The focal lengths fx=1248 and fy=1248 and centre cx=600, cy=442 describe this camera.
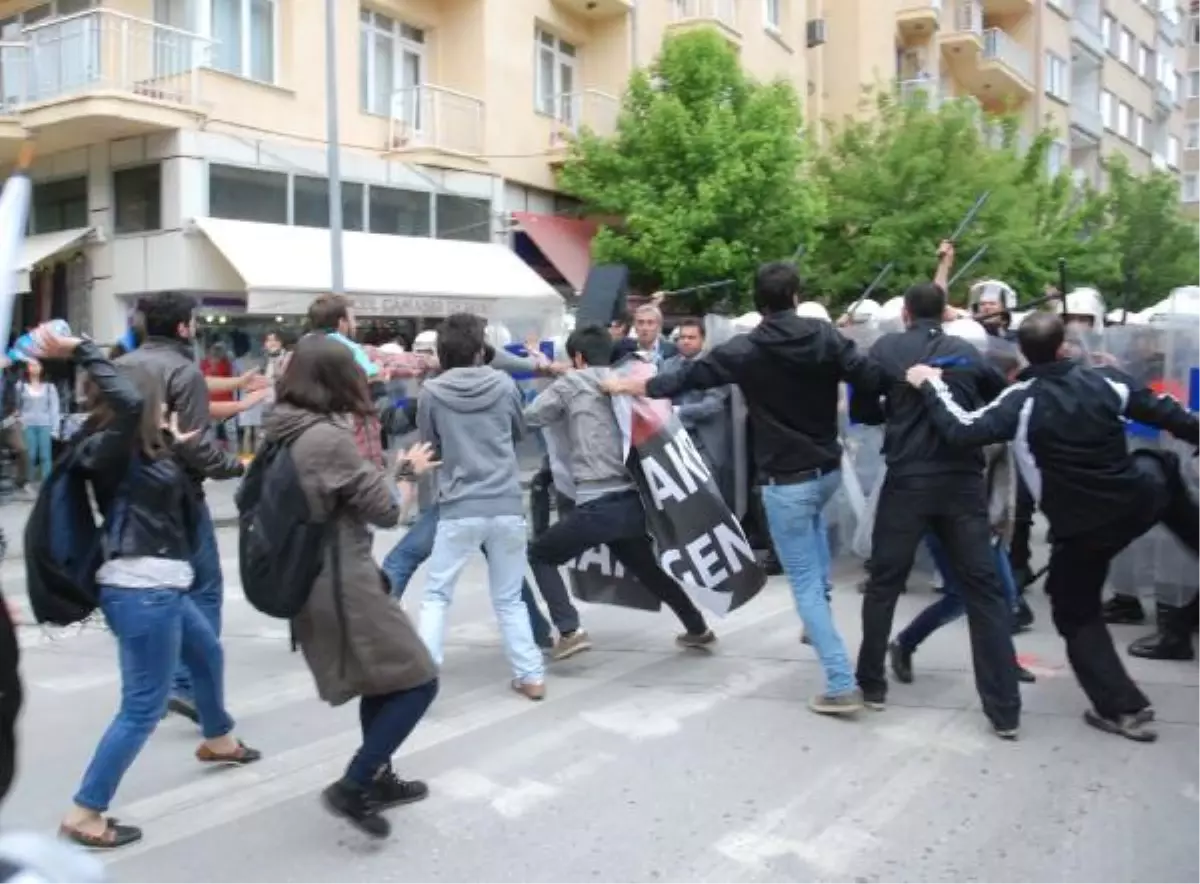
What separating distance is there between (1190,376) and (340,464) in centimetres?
467

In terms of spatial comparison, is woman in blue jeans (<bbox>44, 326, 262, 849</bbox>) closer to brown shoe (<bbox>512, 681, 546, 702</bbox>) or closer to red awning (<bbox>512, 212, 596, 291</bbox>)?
brown shoe (<bbox>512, 681, 546, 702</bbox>)

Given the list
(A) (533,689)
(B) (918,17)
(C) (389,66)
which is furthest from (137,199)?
(B) (918,17)

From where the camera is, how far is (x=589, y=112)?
76.7 feet

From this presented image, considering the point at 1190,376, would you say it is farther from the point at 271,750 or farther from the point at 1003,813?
the point at 271,750

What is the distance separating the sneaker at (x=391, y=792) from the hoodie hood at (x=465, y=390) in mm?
1686

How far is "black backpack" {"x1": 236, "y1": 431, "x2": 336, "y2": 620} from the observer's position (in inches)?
153

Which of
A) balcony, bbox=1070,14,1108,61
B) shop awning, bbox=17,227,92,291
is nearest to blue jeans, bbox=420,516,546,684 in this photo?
shop awning, bbox=17,227,92,291

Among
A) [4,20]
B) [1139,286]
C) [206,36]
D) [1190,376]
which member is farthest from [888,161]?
[1190,376]

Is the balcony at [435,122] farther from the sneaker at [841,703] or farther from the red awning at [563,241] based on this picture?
the sneaker at [841,703]

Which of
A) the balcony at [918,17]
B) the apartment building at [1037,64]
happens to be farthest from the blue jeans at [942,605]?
the balcony at [918,17]

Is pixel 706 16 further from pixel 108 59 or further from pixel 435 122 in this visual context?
pixel 108 59

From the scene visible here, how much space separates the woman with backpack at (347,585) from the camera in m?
3.91

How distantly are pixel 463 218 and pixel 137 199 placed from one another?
5.48m

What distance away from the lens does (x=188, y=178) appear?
16.5m
